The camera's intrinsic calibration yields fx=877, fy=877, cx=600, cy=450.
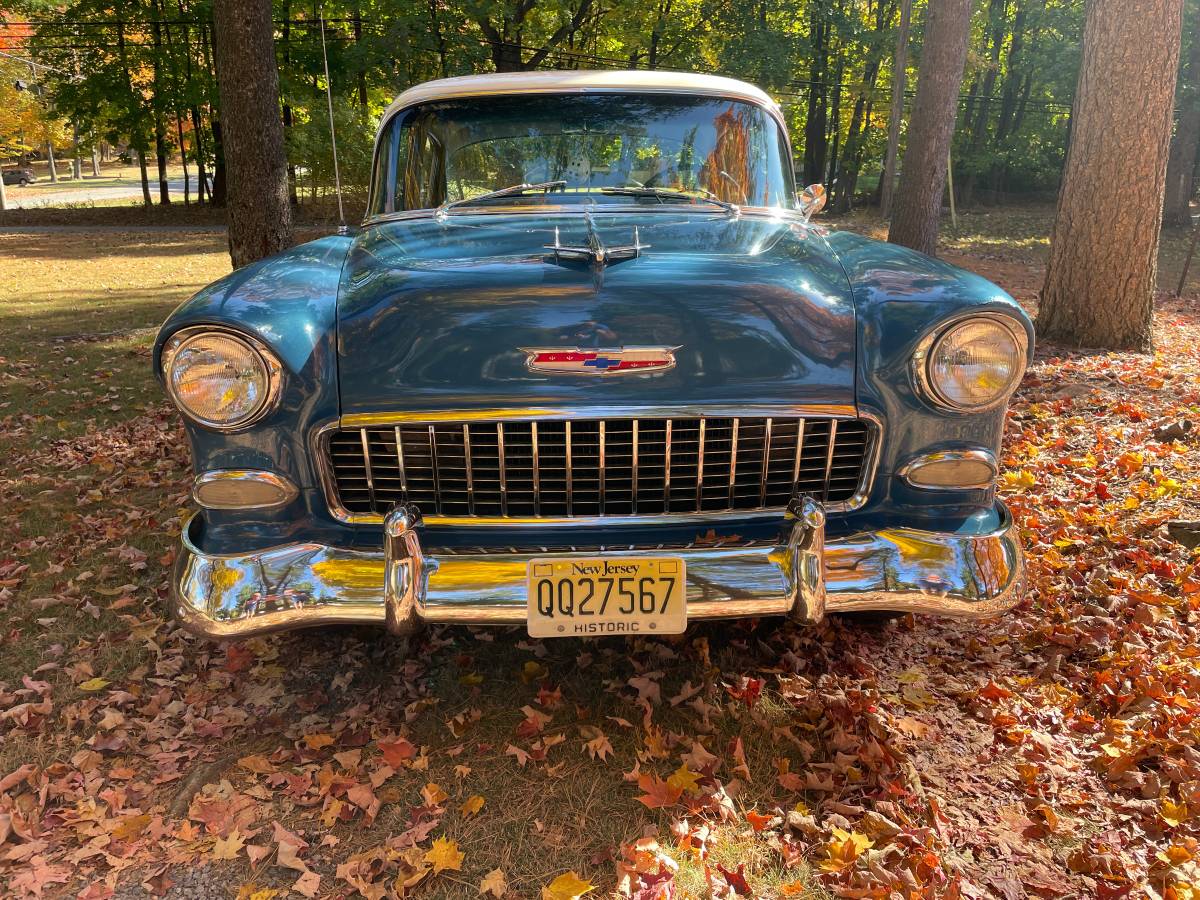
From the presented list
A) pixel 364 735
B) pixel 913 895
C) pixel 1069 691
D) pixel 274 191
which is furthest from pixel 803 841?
pixel 274 191

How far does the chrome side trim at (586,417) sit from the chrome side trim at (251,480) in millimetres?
91

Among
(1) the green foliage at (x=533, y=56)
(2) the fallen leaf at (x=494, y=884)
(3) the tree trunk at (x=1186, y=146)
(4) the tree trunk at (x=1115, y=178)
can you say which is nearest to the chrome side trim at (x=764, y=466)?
(2) the fallen leaf at (x=494, y=884)

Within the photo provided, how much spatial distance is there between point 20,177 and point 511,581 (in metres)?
53.3

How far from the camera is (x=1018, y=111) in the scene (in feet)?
85.1

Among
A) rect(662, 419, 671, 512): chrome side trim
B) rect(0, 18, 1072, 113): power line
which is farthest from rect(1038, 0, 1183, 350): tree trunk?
rect(0, 18, 1072, 113): power line

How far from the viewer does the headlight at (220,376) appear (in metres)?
2.23

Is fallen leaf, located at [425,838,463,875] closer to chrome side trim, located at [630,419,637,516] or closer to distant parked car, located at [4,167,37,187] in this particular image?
chrome side trim, located at [630,419,637,516]

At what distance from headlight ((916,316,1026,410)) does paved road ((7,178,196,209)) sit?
3372 centimetres

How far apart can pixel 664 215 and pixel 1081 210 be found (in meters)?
4.14

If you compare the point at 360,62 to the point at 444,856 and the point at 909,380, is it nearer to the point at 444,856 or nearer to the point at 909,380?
the point at 909,380

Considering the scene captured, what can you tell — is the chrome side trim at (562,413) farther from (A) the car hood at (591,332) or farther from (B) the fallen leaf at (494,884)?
(B) the fallen leaf at (494,884)

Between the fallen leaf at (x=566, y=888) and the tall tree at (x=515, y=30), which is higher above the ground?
the tall tree at (x=515, y=30)

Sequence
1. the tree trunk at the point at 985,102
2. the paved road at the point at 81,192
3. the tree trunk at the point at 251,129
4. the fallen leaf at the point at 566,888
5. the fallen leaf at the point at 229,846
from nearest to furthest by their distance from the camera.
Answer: the fallen leaf at the point at 566,888 < the fallen leaf at the point at 229,846 < the tree trunk at the point at 251,129 < the tree trunk at the point at 985,102 < the paved road at the point at 81,192

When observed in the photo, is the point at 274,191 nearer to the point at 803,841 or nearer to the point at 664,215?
the point at 664,215
